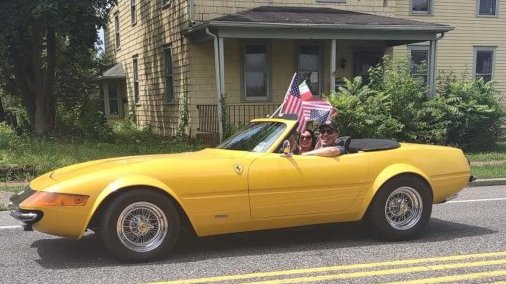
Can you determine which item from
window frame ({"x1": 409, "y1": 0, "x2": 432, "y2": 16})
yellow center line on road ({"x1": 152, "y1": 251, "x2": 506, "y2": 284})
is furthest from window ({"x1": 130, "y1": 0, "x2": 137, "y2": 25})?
yellow center line on road ({"x1": 152, "y1": 251, "x2": 506, "y2": 284})

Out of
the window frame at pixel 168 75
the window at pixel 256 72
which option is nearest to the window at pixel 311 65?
the window at pixel 256 72

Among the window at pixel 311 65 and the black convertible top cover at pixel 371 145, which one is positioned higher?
the window at pixel 311 65

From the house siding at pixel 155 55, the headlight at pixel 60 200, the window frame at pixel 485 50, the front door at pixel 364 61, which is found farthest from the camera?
the window frame at pixel 485 50

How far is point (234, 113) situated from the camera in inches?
645

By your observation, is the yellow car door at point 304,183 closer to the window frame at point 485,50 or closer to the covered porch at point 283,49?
the covered porch at point 283,49

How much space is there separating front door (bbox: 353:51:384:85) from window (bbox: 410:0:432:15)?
3377 mm

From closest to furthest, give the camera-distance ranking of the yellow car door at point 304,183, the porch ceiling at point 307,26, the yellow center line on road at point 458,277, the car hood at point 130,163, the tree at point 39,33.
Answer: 1. the yellow center line on road at point 458,277
2. the car hood at point 130,163
3. the yellow car door at point 304,183
4. the tree at point 39,33
5. the porch ceiling at point 307,26

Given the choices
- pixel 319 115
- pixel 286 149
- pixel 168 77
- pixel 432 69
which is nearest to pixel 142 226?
pixel 286 149

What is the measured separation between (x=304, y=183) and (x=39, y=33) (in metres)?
12.6

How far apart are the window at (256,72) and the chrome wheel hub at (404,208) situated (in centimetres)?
1082

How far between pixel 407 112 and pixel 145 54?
10697 mm

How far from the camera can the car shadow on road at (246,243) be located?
5500 mm

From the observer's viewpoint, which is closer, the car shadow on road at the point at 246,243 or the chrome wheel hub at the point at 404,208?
the car shadow on road at the point at 246,243

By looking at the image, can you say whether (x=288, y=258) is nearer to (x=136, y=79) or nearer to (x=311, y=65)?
(x=311, y=65)
